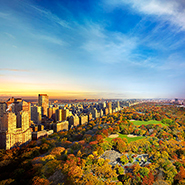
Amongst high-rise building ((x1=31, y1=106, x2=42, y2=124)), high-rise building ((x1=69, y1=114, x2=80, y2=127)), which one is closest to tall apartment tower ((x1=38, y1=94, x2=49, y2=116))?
high-rise building ((x1=31, y1=106, x2=42, y2=124))

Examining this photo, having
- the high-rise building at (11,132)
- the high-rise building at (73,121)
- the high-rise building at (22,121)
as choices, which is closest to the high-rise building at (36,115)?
the high-rise building at (73,121)

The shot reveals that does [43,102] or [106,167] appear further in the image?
[43,102]

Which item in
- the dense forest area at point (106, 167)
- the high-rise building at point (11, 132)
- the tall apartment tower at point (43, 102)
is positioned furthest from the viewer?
the tall apartment tower at point (43, 102)

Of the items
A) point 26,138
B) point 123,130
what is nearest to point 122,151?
point 123,130

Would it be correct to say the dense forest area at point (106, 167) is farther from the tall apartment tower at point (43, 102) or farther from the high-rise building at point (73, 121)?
the tall apartment tower at point (43, 102)

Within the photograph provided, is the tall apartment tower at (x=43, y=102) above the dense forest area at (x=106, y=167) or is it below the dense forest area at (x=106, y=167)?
above

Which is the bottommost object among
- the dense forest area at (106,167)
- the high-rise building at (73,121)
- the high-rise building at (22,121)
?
the high-rise building at (73,121)

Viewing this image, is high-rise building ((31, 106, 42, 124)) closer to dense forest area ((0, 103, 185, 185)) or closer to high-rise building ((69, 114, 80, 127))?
high-rise building ((69, 114, 80, 127))

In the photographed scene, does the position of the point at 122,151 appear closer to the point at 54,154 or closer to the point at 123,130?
the point at 123,130

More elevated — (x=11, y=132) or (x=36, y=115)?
(x=11, y=132)

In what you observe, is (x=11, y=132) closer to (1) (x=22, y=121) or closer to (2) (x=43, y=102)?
(1) (x=22, y=121)

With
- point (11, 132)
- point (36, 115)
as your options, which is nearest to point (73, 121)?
point (36, 115)
